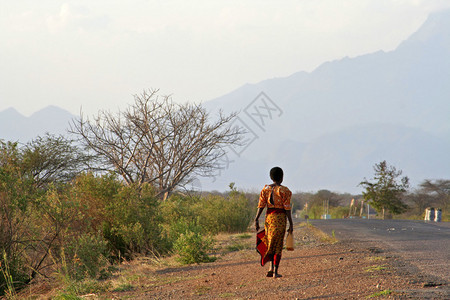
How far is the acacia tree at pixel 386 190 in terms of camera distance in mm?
45406

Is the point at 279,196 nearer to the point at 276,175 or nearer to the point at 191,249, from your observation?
the point at 276,175

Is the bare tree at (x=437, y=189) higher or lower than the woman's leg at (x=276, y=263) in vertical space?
higher

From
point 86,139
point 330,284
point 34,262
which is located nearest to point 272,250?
point 330,284

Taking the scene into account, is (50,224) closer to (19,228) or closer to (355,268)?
(19,228)

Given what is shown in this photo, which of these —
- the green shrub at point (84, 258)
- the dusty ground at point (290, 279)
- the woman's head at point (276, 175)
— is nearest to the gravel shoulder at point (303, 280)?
the dusty ground at point (290, 279)

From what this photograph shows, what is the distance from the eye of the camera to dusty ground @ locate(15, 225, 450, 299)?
7531 mm

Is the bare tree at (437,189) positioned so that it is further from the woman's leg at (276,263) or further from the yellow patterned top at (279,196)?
the yellow patterned top at (279,196)

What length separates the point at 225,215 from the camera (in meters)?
22.9

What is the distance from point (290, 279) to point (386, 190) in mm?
38344

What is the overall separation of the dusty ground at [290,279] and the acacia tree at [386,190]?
33.6m

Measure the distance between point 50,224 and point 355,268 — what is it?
598cm

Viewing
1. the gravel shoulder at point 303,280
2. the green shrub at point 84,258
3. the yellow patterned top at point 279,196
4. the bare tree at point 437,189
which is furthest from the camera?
the bare tree at point 437,189

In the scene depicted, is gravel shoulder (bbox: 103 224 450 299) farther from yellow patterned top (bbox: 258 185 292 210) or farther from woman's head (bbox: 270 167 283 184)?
woman's head (bbox: 270 167 283 184)

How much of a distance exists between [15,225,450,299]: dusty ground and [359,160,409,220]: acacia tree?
3355cm
